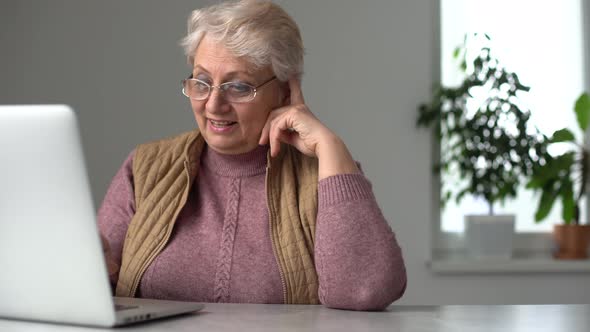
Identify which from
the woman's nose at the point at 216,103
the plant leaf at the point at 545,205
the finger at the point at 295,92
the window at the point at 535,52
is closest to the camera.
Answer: the woman's nose at the point at 216,103

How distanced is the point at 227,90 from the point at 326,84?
2.02 meters

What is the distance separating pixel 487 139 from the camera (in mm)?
3807

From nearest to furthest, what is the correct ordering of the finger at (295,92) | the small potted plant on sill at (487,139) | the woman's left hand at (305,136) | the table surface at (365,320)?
the table surface at (365,320), the woman's left hand at (305,136), the finger at (295,92), the small potted plant on sill at (487,139)

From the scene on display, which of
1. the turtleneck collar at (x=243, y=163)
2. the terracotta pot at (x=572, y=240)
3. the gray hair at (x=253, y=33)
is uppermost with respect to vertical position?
the gray hair at (x=253, y=33)

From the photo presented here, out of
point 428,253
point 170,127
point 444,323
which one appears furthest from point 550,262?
point 444,323

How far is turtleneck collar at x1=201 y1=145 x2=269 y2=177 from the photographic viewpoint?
192 centimetres

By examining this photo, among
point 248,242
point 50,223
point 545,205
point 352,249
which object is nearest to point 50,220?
point 50,223

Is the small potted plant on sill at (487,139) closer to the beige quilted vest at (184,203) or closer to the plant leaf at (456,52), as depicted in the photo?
the plant leaf at (456,52)

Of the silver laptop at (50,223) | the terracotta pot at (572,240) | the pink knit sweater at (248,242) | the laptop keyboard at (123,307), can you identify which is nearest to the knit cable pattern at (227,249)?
the pink knit sweater at (248,242)

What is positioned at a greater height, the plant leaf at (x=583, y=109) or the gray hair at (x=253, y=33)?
the gray hair at (x=253, y=33)

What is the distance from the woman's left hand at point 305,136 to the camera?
166cm

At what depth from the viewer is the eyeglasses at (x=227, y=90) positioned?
1.80 metres

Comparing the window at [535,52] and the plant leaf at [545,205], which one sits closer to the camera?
the plant leaf at [545,205]

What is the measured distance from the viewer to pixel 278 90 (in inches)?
75.1
